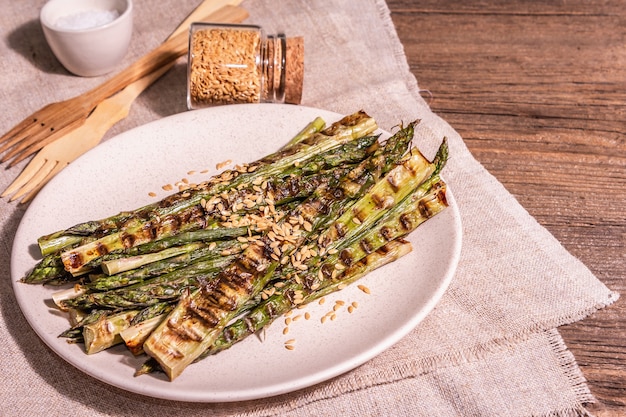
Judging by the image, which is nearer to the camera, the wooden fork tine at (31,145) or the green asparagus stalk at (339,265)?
the green asparagus stalk at (339,265)

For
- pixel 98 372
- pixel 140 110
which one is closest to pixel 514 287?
pixel 98 372

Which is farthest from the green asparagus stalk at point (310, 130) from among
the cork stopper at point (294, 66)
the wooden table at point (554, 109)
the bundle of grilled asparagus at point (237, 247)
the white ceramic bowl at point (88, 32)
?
the white ceramic bowl at point (88, 32)

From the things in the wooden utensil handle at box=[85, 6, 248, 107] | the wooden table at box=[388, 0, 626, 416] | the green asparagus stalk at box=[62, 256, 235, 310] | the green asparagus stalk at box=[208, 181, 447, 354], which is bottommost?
the wooden table at box=[388, 0, 626, 416]

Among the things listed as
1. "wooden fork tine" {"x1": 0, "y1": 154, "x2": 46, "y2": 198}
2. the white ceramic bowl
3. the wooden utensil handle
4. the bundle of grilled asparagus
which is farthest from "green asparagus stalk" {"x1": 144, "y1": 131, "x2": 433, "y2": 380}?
the white ceramic bowl

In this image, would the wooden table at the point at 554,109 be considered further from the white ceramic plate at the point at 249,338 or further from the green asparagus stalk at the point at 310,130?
the green asparagus stalk at the point at 310,130

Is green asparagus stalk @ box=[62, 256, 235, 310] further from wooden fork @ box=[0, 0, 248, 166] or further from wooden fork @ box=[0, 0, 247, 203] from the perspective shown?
wooden fork @ box=[0, 0, 248, 166]

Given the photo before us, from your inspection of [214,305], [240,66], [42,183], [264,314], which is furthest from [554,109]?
[42,183]
